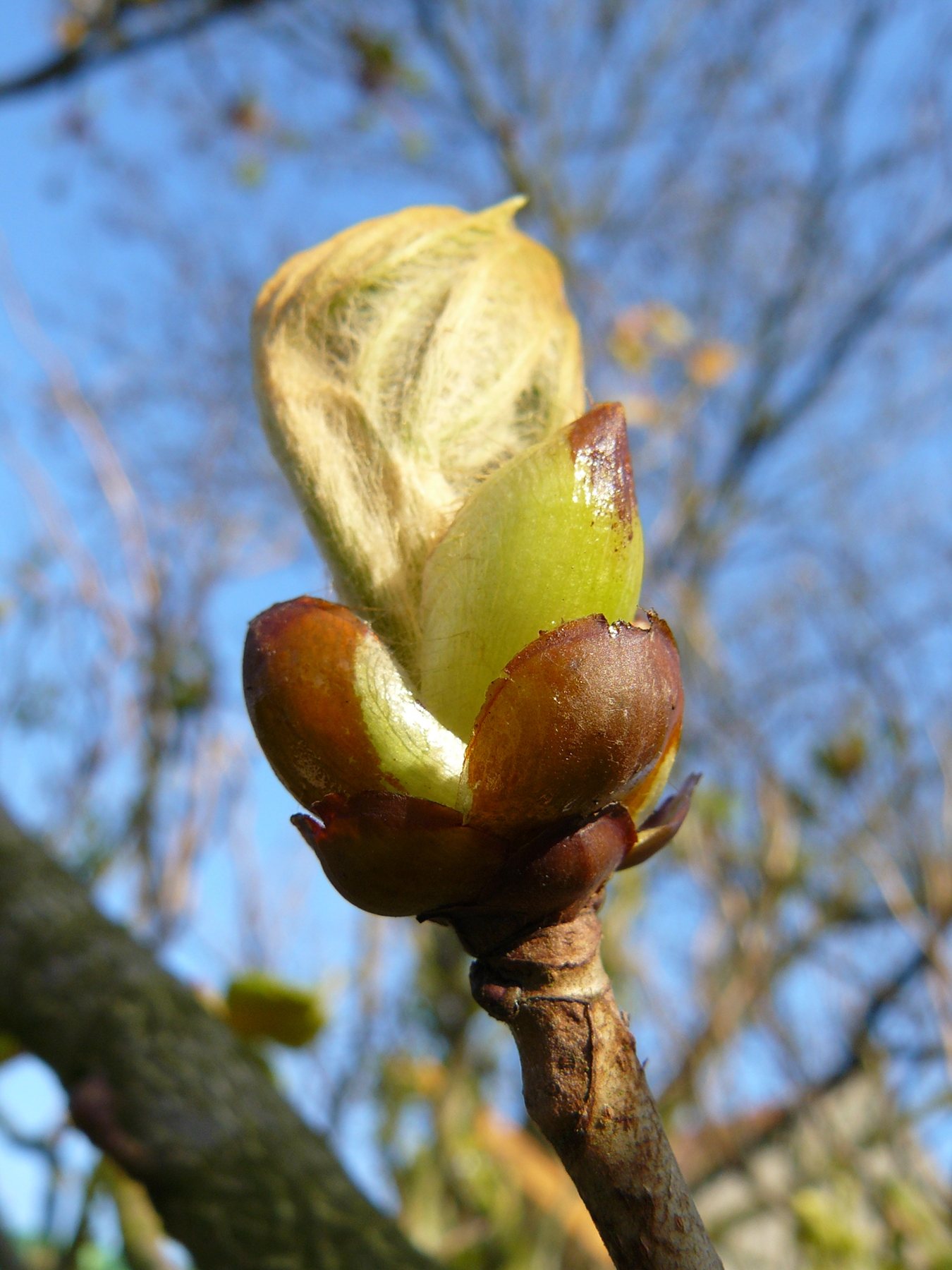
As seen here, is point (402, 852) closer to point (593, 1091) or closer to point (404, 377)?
point (593, 1091)

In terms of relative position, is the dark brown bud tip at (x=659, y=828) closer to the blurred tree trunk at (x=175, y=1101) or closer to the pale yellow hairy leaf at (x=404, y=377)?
the pale yellow hairy leaf at (x=404, y=377)

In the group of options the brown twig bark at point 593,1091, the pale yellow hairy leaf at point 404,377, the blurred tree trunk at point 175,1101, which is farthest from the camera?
the blurred tree trunk at point 175,1101

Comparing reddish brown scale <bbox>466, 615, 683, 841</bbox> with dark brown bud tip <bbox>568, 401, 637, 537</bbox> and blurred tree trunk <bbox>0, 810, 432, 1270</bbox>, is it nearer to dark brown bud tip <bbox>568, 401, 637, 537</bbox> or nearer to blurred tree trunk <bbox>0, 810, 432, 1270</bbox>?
dark brown bud tip <bbox>568, 401, 637, 537</bbox>

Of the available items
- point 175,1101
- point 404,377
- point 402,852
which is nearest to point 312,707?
point 402,852

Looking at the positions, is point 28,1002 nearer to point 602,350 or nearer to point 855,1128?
point 855,1128

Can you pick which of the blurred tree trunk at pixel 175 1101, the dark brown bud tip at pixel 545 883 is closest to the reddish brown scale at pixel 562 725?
the dark brown bud tip at pixel 545 883
